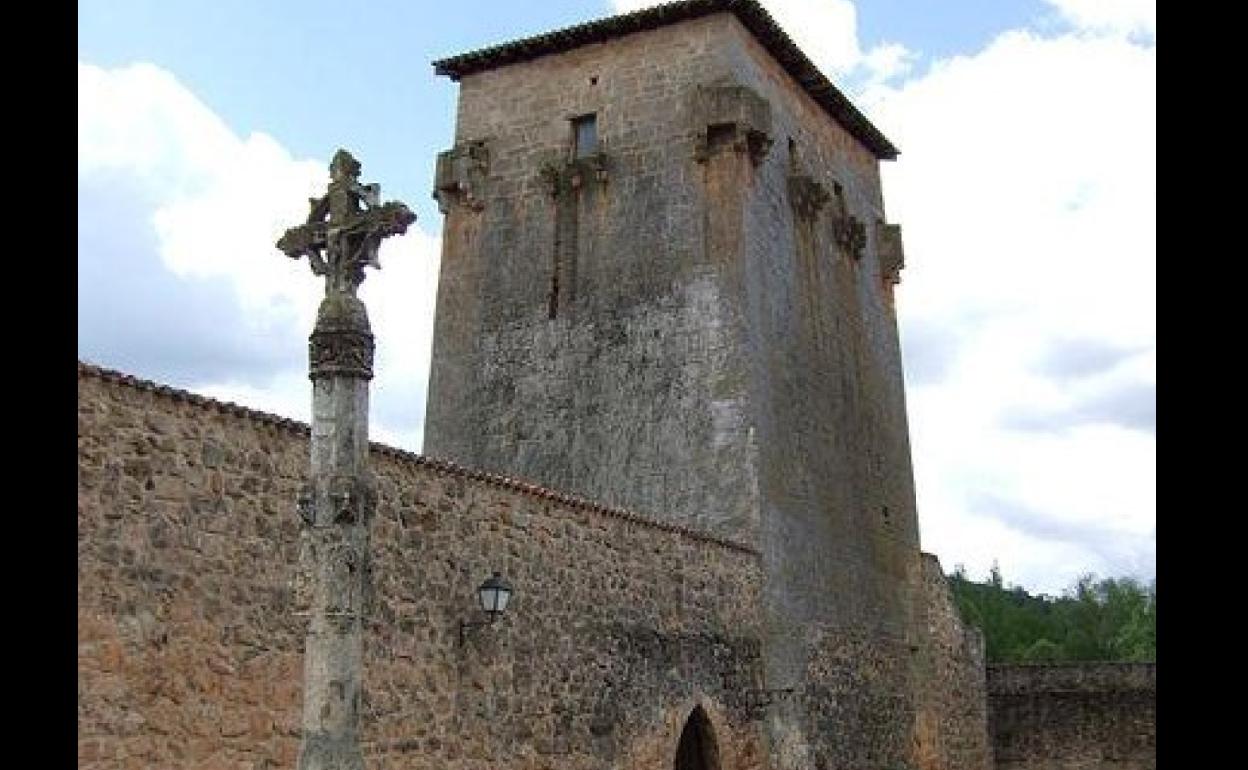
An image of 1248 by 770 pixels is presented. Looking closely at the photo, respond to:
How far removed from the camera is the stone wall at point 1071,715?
2344 cm

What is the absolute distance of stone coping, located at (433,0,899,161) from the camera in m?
19.3

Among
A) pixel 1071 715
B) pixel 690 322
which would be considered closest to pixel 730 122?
pixel 690 322

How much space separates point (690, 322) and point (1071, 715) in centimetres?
1095

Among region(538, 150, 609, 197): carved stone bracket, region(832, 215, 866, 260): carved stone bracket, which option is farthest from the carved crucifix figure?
region(832, 215, 866, 260): carved stone bracket

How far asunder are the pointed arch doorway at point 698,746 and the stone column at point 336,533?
7.75 meters

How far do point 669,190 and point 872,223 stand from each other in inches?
227

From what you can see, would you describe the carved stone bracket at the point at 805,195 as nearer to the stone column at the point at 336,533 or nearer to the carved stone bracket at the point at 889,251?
the carved stone bracket at the point at 889,251

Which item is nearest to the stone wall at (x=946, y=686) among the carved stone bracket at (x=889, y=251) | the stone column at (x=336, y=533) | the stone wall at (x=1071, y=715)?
the stone wall at (x=1071, y=715)

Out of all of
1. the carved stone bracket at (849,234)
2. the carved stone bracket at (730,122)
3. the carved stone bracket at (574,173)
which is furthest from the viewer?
the carved stone bracket at (849,234)

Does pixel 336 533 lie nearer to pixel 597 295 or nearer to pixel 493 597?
pixel 493 597

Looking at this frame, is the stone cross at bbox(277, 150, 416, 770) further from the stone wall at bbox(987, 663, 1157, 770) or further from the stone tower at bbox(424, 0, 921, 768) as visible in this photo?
the stone wall at bbox(987, 663, 1157, 770)

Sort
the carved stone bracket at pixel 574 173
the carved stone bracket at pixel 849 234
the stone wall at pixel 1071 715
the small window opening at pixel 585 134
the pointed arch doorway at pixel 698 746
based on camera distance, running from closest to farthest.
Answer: the pointed arch doorway at pixel 698 746 → the carved stone bracket at pixel 574 173 → the small window opening at pixel 585 134 → the carved stone bracket at pixel 849 234 → the stone wall at pixel 1071 715

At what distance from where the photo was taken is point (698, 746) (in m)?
14.7
